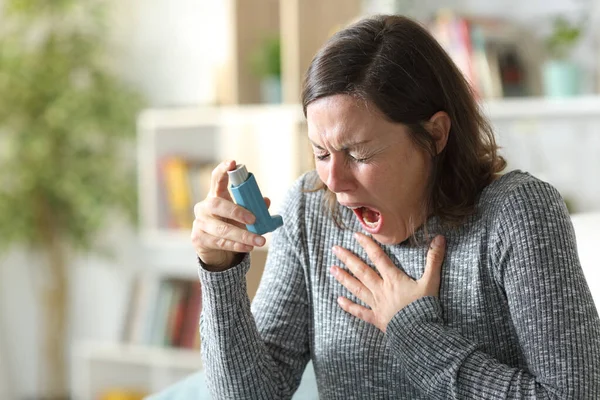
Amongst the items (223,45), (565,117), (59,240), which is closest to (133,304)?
(59,240)

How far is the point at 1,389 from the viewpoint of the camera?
3.74m

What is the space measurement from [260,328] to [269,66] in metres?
1.63

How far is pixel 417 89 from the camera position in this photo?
3.84 feet

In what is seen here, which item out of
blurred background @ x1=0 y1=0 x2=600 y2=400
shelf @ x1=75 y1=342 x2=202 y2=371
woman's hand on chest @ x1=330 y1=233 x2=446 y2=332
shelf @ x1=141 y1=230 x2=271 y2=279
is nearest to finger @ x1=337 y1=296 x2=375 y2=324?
woman's hand on chest @ x1=330 y1=233 x2=446 y2=332

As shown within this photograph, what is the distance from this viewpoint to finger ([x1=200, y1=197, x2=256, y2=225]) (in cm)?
118

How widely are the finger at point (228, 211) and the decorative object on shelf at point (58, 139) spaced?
2261mm

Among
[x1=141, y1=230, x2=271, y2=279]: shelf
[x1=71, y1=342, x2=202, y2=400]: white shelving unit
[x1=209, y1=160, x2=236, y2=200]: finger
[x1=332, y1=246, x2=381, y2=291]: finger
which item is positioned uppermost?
[x1=209, y1=160, x2=236, y2=200]: finger

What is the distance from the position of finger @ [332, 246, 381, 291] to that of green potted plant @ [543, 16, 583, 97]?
1.44 m

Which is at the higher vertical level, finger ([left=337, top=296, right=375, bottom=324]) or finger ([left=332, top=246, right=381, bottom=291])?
finger ([left=332, top=246, right=381, bottom=291])

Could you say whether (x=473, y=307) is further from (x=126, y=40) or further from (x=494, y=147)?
(x=126, y=40)

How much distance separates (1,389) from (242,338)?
2.79 m

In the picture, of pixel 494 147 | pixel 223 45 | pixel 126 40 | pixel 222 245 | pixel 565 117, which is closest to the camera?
pixel 222 245

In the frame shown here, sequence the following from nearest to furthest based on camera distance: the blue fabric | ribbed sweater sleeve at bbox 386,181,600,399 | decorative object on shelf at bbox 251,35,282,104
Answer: ribbed sweater sleeve at bbox 386,181,600,399 < the blue fabric < decorative object on shelf at bbox 251,35,282,104

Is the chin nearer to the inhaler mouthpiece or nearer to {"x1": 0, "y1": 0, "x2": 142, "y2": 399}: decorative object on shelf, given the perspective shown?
the inhaler mouthpiece
